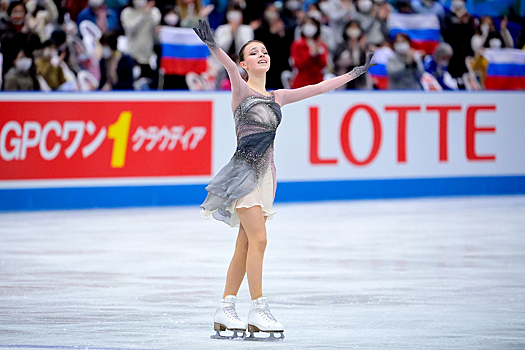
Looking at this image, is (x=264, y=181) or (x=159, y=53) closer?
(x=264, y=181)

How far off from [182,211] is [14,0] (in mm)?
3498

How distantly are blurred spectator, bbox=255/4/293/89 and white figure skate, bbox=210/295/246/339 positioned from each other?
8.63 meters

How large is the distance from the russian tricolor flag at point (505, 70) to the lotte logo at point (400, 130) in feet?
3.98

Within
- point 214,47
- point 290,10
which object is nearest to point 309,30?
point 290,10

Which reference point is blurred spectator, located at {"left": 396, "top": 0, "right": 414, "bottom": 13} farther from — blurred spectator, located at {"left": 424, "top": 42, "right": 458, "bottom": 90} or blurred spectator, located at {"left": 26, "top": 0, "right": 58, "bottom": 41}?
blurred spectator, located at {"left": 26, "top": 0, "right": 58, "bottom": 41}

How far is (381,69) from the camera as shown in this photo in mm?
14867

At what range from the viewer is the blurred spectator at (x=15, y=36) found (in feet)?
39.0

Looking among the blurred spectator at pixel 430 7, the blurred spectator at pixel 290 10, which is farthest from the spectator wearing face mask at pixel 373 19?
the blurred spectator at pixel 290 10

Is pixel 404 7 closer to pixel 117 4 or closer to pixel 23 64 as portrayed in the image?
pixel 117 4

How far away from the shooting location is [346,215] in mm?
11414

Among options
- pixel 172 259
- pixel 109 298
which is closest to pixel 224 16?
pixel 172 259

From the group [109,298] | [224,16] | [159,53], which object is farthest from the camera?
[224,16]

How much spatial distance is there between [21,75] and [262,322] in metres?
7.80

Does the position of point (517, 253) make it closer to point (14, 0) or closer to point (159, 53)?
point (159, 53)
